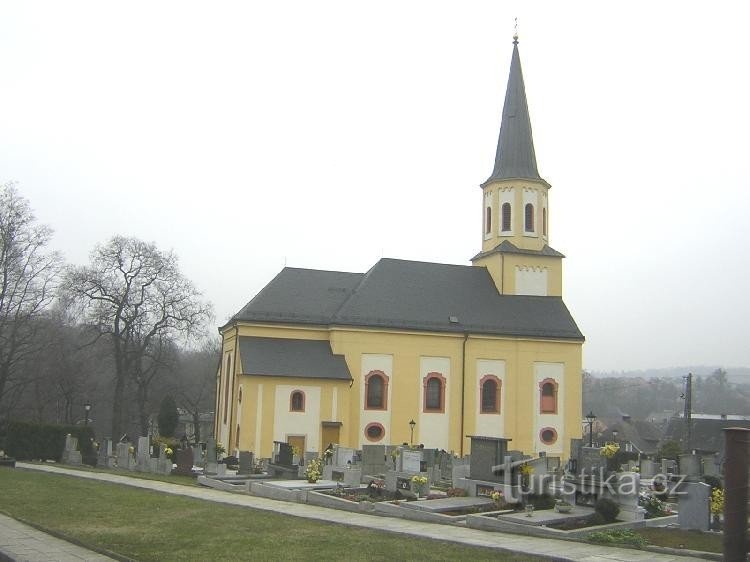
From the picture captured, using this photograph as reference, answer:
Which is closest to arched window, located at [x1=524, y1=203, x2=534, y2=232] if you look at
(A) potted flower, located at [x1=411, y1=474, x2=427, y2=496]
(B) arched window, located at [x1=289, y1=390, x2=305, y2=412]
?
(B) arched window, located at [x1=289, y1=390, x2=305, y2=412]

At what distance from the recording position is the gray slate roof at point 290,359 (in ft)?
110

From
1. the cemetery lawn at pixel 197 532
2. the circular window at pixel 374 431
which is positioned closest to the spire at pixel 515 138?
the circular window at pixel 374 431

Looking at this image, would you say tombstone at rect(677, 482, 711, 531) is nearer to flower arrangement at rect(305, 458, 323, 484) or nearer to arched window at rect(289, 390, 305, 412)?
flower arrangement at rect(305, 458, 323, 484)

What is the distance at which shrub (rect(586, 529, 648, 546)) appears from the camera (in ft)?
40.7

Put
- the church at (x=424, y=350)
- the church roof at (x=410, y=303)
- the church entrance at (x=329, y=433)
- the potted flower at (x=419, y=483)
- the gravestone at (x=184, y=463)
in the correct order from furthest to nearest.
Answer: the church roof at (x=410, y=303), the church at (x=424, y=350), the church entrance at (x=329, y=433), the gravestone at (x=184, y=463), the potted flower at (x=419, y=483)

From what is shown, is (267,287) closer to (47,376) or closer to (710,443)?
(47,376)

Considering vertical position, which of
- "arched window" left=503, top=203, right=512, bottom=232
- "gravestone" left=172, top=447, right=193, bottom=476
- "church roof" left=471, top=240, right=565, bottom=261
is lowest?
"gravestone" left=172, top=447, right=193, bottom=476

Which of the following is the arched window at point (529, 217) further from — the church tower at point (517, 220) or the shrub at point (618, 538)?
the shrub at point (618, 538)

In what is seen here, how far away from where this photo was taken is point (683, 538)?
43.1 ft

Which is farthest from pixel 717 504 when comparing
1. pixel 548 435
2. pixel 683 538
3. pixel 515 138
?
pixel 515 138

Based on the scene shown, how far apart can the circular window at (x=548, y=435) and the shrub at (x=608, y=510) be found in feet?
77.2

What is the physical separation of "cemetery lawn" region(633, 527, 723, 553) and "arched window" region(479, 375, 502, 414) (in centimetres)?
2306

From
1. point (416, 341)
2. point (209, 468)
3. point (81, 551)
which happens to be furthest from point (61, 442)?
point (81, 551)

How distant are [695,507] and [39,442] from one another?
2916cm
